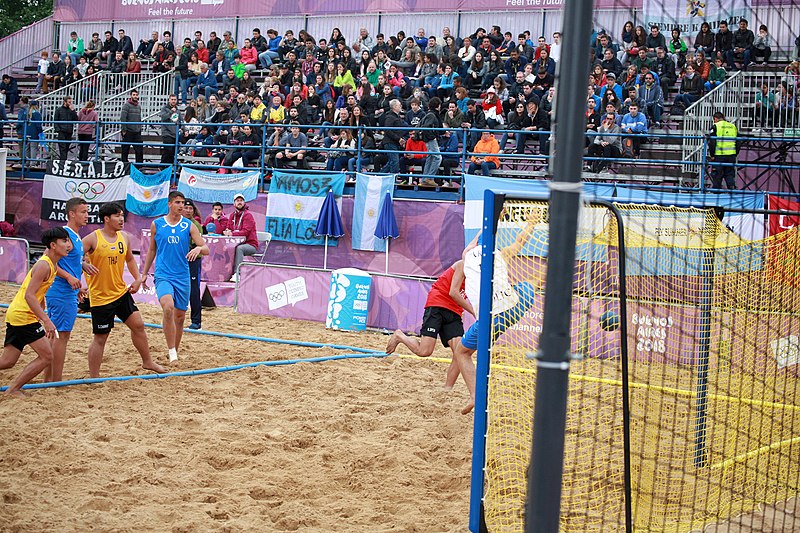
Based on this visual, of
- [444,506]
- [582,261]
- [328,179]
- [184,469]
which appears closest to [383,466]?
[444,506]

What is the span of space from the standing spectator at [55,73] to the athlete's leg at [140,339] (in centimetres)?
1863

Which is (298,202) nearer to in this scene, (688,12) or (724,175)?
(724,175)

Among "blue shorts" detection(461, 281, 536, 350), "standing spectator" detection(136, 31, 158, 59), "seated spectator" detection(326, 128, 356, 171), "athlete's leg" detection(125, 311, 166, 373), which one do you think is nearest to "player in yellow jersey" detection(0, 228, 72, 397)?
"athlete's leg" detection(125, 311, 166, 373)

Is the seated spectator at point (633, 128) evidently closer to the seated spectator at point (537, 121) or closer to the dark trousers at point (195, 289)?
the seated spectator at point (537, 121)

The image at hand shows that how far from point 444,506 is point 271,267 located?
8.71 m

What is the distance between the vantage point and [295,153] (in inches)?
696

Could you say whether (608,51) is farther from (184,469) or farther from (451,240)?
(184,469)

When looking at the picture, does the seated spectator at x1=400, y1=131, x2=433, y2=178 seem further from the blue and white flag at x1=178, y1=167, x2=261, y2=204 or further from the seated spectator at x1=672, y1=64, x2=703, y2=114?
the seated spectator at x1=672, y1=64, x2=703, y2=114

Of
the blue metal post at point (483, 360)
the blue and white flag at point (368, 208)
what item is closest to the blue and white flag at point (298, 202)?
the blue and white flag at point (368, 208)

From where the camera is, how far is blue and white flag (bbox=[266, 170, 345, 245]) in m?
16.5

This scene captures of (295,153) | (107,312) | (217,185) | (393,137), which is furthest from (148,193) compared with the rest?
(107,312)

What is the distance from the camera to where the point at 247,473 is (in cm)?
619

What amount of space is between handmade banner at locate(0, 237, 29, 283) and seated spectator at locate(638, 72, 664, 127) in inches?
466

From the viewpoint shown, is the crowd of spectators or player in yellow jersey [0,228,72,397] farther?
the crowd of spectators
